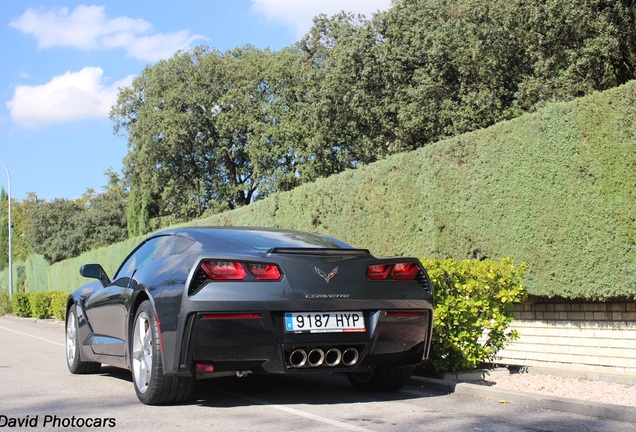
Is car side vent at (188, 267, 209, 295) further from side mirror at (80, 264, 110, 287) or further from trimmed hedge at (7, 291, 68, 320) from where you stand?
trimmed hedge at (7, 291, 68, 320)

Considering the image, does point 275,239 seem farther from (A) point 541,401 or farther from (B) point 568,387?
(B) point 568,387

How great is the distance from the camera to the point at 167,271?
620 cm

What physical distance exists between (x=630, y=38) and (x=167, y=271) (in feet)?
63.6

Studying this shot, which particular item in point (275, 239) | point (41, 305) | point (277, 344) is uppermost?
point (275, 239)

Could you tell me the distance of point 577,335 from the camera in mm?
10969

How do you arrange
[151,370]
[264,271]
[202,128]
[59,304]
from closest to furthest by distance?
1. [264,271]
2. [151,370]
3. [59,304]
4. [202,128]

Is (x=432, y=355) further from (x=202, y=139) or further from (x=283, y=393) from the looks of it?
(x=202, y=139)

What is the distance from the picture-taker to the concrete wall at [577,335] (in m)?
10.3

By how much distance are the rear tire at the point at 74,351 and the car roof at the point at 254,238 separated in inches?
85.0

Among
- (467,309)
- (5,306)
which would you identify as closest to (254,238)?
(467,309)

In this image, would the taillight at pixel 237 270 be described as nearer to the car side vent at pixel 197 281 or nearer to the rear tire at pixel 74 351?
the car side vent at pixel 197 281

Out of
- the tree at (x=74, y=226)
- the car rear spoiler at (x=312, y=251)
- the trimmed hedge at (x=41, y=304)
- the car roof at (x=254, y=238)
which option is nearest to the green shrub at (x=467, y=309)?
the car roof at (x=254, y=238)

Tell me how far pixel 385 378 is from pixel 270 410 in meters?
1.36

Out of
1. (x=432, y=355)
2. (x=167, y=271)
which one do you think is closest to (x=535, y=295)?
(x=432, y=355)
